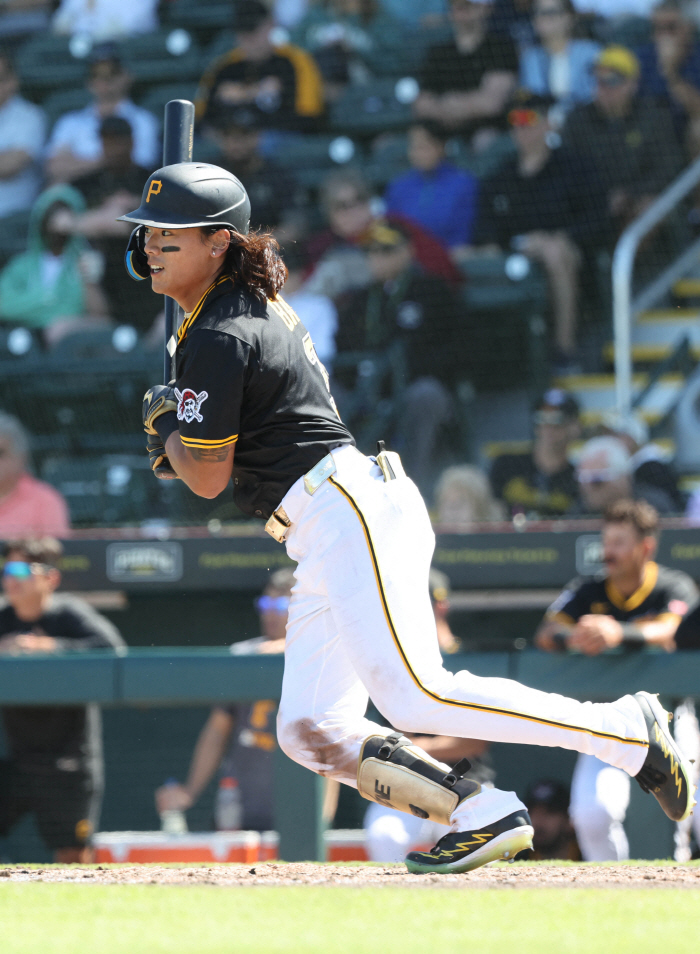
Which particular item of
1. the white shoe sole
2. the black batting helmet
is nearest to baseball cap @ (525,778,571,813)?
the white shoe sole

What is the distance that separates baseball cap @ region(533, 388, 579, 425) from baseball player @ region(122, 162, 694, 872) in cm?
358

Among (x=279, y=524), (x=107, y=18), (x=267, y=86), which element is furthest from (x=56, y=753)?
(x=107, y=18)

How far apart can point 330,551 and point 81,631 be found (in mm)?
2630

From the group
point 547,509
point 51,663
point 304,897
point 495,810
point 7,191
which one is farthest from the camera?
point 7,191

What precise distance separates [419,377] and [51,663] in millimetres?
2947

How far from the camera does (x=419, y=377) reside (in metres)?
6.84

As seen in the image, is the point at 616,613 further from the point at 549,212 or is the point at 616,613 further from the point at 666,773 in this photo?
the point at 549,212

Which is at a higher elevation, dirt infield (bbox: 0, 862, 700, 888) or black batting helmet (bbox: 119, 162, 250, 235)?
black batting helmet (bbox: 119, 162, 250, 235)

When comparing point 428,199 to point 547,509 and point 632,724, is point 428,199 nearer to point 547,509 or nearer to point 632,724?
point 547,509

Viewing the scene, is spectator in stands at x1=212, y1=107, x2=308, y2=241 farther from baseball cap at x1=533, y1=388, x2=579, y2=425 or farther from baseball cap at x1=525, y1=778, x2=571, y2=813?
baseball cap at x1=525, y1=778, x2=571, y2=813

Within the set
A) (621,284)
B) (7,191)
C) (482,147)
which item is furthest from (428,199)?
(7,191)

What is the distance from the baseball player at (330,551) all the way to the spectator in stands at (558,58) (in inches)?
213

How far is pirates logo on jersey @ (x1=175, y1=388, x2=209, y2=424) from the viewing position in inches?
108

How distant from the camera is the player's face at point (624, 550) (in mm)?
4797
